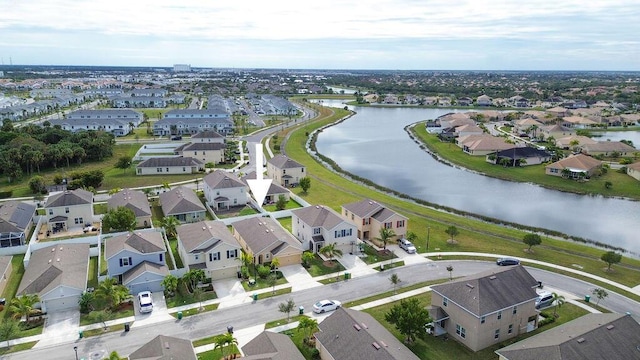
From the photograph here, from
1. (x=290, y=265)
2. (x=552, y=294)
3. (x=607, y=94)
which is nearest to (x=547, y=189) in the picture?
(x=552, y=294)

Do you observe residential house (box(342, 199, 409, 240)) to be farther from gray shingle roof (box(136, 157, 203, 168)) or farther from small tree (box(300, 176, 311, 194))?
gray shingle roof (box(136, 157, 203, 168))

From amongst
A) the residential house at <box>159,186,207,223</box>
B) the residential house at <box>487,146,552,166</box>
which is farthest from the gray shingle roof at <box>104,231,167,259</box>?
the residential house at <box>487,146,552,166</box>

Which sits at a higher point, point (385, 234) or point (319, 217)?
point (319, 217)

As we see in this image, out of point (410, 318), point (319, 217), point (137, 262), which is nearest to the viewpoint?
point (410, 318)

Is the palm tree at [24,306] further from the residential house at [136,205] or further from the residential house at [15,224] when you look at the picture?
the residential house at [136,205]

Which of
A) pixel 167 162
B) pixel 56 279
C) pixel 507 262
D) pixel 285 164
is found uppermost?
pixel 285 164

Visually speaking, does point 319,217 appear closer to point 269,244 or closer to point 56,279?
point 269,244

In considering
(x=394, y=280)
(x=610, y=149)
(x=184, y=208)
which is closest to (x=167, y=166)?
(x=184, y=208)

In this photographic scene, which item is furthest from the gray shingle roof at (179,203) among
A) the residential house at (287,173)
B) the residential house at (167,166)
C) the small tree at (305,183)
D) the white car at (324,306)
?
the white car at (324,306)
